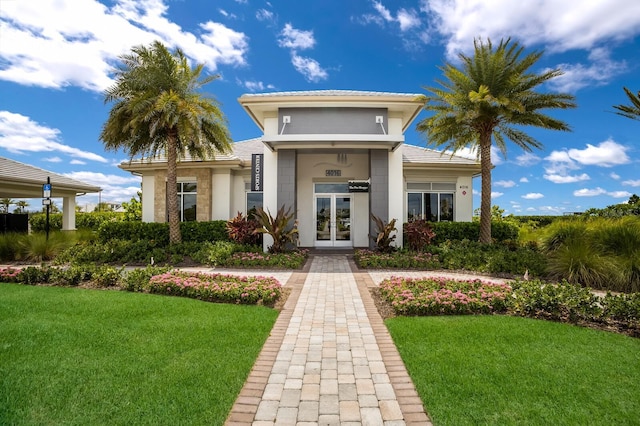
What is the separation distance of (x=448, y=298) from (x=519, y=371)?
101 inches

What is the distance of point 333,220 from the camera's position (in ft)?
54.0

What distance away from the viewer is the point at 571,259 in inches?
379

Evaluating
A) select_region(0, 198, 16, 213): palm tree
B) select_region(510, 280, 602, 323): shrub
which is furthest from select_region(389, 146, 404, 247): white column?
select_region(0, 198, 16, 213): palm tree

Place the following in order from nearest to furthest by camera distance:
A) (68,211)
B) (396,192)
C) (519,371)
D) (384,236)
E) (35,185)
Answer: (519,371) < (384,236) < (396,192) < (35,185) < (68,211)

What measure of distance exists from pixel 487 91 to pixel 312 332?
40.1ft

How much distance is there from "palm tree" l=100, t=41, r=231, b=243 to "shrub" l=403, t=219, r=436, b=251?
8880mm

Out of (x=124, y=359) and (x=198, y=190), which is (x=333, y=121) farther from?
(x=124, y=359)

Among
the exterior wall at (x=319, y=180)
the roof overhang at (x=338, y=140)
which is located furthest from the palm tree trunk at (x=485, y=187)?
the exterior wall at (x=319, y=180)

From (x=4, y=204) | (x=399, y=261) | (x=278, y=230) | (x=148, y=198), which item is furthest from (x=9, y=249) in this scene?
(x=4, y=204)

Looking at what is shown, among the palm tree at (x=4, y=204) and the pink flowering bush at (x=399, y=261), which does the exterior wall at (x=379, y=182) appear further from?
the palm tree at (x=4, y=204)

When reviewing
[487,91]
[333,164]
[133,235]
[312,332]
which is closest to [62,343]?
[312,332]

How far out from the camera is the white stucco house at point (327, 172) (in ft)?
45.0

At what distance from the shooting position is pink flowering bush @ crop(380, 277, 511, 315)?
21.3 ft

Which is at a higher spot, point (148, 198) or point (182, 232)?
point (148, 198)
